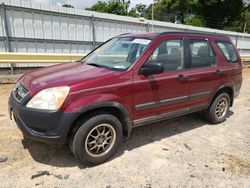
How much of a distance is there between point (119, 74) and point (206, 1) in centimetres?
3697

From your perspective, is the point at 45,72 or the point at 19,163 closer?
the point at 19,163

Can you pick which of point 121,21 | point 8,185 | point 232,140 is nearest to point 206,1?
point 121,21

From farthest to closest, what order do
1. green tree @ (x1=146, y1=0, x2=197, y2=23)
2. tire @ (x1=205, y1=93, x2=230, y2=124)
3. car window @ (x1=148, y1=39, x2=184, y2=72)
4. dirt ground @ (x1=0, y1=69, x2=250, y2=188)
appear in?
1. green tree @ (x1=146, y1=0, x2=197, y2=23)
2. tire @ (x1=205, y1=93, x2=230, y2=124)
3. car window @ (x1=148, y1=39, x2=184, y2=72)
4. dirt ground @ (x1=0, y1=69, x2=250, y2=188)

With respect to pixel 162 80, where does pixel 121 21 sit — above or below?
above

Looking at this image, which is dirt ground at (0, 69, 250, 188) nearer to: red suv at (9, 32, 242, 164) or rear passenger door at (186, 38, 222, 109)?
red suv at (9, 32, 242, 164)

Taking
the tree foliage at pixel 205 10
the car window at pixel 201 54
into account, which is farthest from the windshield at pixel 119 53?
the tree foliage at pixel 205 10

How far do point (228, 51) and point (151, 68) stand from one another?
2.53m

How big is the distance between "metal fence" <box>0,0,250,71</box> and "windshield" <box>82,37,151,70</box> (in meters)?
5.79

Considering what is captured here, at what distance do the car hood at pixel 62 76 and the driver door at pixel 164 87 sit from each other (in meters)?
0.58

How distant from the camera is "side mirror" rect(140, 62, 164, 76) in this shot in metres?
3.54

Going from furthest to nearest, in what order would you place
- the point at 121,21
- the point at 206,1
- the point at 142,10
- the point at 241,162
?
1. the point at 142,10
2. the point at 206,1
3. the point at 121,21
4. the point at 241,162

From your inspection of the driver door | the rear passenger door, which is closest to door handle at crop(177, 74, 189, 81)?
the driver door

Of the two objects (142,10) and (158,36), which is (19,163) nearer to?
(158,36)

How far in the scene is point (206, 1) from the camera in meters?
35.6
